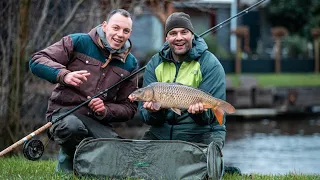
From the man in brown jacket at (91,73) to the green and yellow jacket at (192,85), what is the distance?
0.37m

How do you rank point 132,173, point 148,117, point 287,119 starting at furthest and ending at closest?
point 287,119 → point 148,117 → point 132,173

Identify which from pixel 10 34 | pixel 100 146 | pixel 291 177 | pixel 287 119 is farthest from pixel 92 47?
pixel 287 119

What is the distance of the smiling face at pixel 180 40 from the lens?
6281 mm

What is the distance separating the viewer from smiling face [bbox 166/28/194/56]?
628cm

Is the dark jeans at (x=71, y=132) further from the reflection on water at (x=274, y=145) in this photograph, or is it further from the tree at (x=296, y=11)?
the tree at (x=296, y=11)

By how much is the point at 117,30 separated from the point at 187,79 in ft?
2.38

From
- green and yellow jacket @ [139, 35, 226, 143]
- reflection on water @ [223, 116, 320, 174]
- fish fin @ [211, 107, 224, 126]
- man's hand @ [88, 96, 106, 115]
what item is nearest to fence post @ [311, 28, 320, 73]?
reflection on water @ [223, 116, 320, 174]

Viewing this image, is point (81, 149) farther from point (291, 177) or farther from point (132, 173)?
point (291, 177)

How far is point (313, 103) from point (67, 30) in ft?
34.6

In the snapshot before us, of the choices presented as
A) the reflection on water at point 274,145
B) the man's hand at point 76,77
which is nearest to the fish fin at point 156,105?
the man's hand at point 76,77

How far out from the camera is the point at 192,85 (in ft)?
20.7

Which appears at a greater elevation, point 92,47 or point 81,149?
point 92,47

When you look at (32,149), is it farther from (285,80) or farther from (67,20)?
(285,80)

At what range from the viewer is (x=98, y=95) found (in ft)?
20.9
